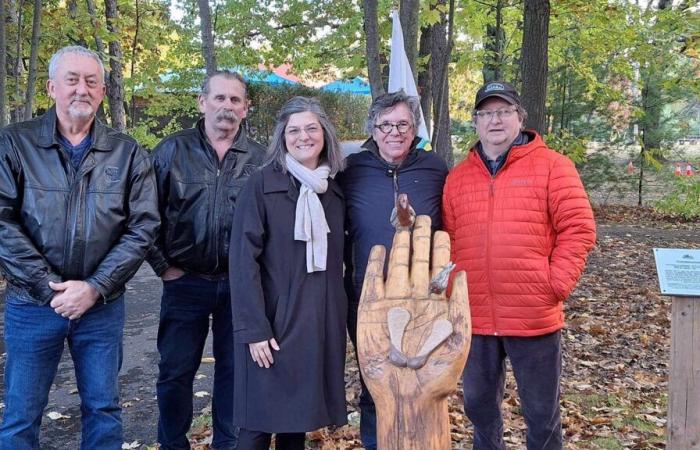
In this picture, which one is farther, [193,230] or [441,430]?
[193,230]

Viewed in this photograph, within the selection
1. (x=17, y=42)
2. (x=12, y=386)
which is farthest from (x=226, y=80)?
(x=17, y=42)

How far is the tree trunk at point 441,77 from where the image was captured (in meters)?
6.06

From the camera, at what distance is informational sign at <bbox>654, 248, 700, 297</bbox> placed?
9.36ft

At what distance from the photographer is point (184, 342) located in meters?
3.24

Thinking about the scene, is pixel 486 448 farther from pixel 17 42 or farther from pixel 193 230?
pixel 17 42

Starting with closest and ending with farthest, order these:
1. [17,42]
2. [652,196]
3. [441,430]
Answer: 1. [441,430]
2. [17,42]
3. [652,196]

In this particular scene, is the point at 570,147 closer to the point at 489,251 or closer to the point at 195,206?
the point at 489,251

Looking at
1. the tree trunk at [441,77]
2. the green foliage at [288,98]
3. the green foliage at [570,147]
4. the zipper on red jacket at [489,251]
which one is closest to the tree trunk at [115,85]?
the tree trunk at [441,77]

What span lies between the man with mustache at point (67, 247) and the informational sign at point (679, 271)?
2.44 m

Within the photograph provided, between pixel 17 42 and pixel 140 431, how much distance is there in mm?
6968

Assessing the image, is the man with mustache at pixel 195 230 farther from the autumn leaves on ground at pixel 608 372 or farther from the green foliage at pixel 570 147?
the green foliage at pixel 570 147

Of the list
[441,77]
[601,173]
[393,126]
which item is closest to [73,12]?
[441,77]

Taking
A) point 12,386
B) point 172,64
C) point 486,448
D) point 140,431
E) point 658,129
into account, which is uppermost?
point 172,64

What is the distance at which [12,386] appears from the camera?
9.00 ft
